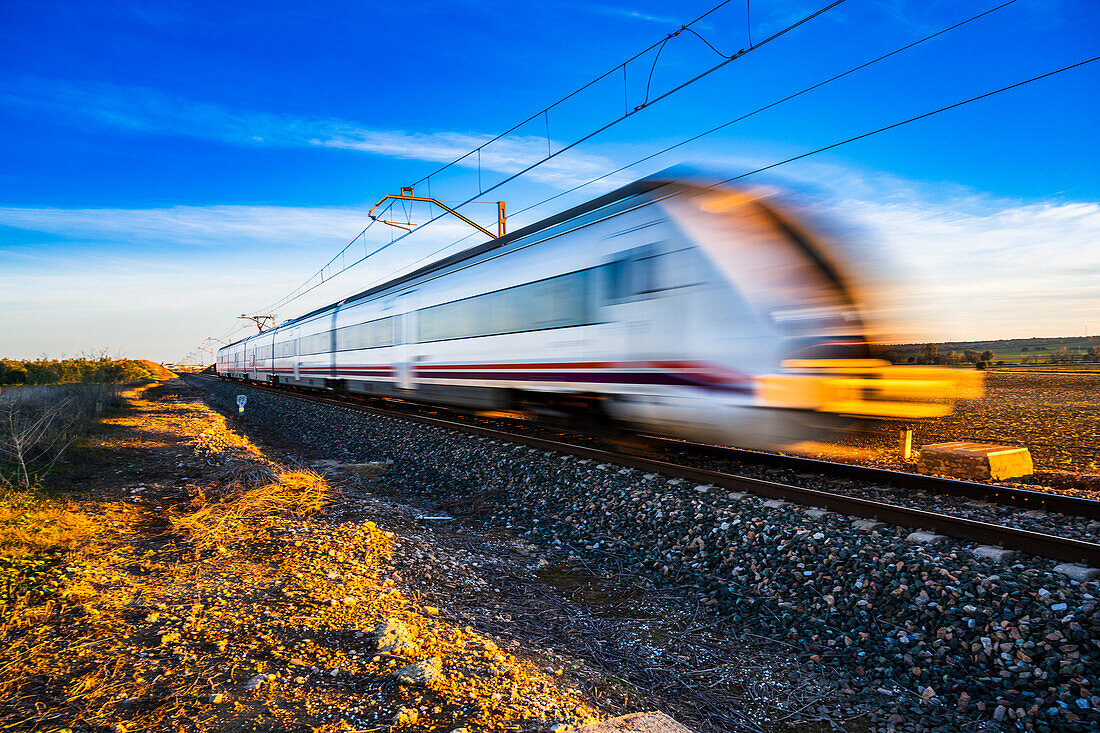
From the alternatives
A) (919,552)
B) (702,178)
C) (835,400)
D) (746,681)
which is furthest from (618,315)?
(746,681)

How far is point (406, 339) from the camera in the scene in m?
14.1

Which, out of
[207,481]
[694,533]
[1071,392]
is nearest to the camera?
[694,533]

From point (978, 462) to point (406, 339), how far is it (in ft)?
37.7

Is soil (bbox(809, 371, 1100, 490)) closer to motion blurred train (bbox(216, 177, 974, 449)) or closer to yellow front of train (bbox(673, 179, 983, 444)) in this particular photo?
yellow front of train (bbox(673, 179, 983, 444))

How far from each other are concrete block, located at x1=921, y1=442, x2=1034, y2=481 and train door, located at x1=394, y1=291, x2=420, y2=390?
1030 centimetres

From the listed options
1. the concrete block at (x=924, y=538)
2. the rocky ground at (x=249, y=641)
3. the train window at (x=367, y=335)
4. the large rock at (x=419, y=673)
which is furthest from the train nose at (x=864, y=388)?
the train window at (x=367, y=335)

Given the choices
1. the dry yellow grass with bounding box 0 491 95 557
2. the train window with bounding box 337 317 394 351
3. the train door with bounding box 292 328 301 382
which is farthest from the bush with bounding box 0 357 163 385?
the dry yellow grass with bounding box 0 491 95 557

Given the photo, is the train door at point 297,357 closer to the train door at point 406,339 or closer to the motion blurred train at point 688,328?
the train door at point 406,339

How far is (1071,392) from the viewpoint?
2231 cm

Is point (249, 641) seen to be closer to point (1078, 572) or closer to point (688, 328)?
point (688, 328)

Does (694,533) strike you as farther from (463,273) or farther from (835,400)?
(463,273)

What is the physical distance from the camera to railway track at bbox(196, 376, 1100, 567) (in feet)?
13.4

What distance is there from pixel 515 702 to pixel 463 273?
9624 millimetres

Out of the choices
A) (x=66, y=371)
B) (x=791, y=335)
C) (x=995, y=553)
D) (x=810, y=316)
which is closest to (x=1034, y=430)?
(x=810, y=316)
